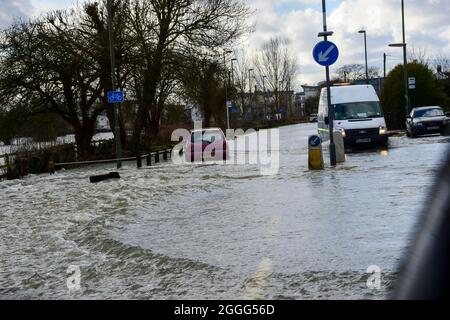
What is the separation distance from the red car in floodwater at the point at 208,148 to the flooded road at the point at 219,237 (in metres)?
8.21

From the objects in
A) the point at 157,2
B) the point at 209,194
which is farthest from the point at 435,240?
the point at 157,2

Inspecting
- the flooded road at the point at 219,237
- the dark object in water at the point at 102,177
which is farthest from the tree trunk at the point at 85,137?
the flooded road at the point at 219,237

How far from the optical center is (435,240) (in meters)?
0.87

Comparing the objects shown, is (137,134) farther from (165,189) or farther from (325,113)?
(165,189)

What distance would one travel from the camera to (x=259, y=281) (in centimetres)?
575

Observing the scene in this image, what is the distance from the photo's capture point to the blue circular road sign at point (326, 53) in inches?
664

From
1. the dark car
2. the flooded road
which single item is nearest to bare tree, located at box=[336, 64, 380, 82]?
the dark car

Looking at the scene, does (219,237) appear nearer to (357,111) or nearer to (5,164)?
(357,111)

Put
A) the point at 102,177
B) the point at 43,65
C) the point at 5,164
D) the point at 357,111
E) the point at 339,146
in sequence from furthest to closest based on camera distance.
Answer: the point at 43,65, the point at 5,164, the point at 357,111, the point at 102,177, the point at 339,146

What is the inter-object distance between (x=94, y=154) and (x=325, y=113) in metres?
14.8

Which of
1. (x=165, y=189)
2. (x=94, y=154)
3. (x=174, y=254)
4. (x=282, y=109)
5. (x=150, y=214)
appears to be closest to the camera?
(x=174, y=254)

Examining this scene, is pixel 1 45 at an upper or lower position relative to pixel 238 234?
upper

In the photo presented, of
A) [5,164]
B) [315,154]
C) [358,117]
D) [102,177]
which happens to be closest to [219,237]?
[315,154]

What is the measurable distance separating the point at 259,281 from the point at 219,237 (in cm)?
251
